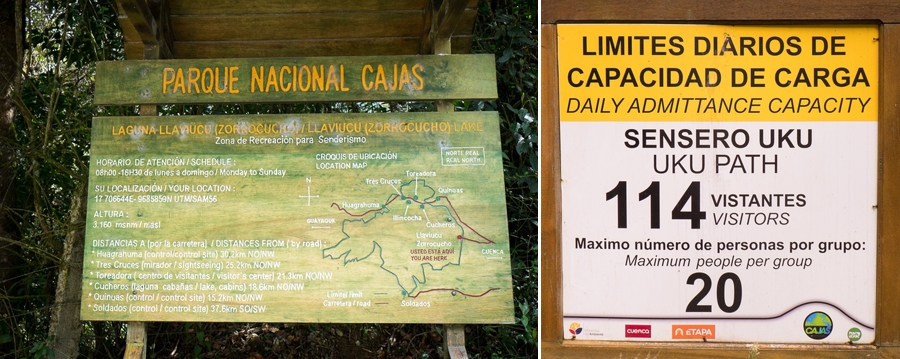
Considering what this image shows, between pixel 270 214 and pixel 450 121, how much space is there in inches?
36.1

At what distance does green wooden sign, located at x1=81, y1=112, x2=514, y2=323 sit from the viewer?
10.8 ft

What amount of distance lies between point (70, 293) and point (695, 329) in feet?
12.5

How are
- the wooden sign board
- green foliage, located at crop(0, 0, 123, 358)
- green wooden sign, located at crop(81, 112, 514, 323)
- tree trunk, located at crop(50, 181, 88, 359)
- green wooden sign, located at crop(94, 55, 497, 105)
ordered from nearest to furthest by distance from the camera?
the wooden sign board
green wooden sign, located at crop(81, 112, 514, 323)
green wooden sign, located at crop(94, 55, 497, 105)
tree trunk, located at crop(50, 181, 88, 359)
green foliage, located at crop(0, 0, 123, 358)

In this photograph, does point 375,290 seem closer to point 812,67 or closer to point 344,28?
point 344,28

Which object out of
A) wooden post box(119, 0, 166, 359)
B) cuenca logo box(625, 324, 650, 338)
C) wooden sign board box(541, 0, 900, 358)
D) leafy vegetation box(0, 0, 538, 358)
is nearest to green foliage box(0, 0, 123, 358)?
leafy vegetation box(0, 0, 538, 358)

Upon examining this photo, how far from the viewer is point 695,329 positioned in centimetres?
234

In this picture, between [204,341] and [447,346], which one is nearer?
[447,346]

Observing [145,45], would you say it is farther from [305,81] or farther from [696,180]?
[696,180]

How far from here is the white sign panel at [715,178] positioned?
2289 mm

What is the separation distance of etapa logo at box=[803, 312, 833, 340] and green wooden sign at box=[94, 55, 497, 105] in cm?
168

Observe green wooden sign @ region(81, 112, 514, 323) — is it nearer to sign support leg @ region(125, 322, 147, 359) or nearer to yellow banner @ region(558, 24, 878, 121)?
sign support leg @ region(125, 322, 147, 359)

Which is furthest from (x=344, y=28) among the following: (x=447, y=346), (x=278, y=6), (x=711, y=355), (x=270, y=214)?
(x=711, y=355)

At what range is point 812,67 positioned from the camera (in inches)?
91.7

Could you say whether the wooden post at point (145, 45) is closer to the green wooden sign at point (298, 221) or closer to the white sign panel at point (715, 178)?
the green wooden sign at point (298, 221)
